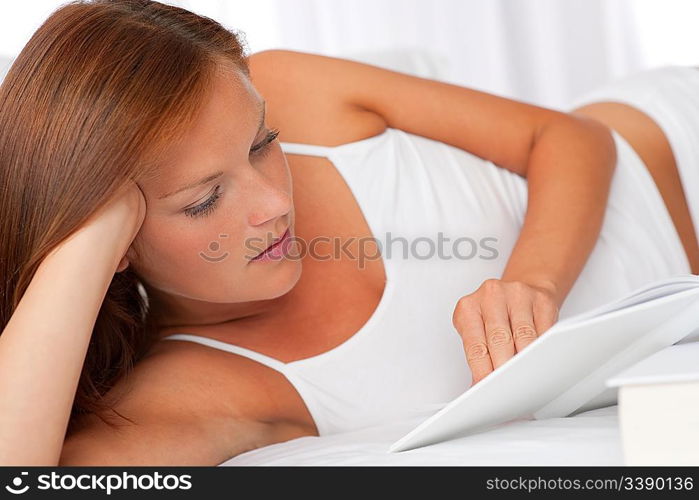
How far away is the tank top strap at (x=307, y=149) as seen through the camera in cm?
151

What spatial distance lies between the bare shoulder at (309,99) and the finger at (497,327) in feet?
1.64

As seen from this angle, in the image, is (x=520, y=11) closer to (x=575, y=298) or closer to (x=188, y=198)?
(x=575, y=298)

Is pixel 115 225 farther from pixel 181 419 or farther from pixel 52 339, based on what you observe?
pixel 181 419

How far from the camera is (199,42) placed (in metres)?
1.21

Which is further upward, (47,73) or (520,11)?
(520,11)

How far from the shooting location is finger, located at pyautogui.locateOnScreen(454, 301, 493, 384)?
3.68ft

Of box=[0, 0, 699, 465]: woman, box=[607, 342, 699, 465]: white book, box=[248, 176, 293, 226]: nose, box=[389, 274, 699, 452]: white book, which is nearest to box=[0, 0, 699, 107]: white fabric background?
box=[0, 0, 699, 465]: woman

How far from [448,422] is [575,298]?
2.10 ft

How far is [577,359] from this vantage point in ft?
3.06

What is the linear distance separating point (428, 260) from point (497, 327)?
0.37 metres

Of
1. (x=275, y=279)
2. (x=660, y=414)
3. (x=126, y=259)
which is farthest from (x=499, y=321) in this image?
(x=126, y=259)

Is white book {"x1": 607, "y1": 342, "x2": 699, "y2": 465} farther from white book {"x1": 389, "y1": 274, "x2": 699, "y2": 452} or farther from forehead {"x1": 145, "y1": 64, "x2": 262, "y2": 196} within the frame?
forehead {"x1": 145, "y1": 64, "x2": 262, "y2": 196}

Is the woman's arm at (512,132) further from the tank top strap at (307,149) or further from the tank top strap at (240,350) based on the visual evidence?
the tank top strap at (240,350)
